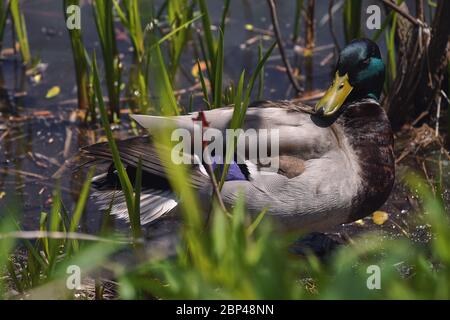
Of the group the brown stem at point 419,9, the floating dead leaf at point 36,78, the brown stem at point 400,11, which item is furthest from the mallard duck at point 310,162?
the floating dead leaf at point 36,78

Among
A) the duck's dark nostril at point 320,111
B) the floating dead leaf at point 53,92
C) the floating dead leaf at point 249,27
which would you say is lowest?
the floating dead leaf at point 53,92

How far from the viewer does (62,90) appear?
5.59 metres

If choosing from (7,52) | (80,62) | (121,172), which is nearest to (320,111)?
(121,172)

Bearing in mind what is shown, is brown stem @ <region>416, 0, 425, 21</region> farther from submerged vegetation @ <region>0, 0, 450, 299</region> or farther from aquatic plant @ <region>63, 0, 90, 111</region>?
aquatic plant @ <region>63, 0, 90, 111</region>

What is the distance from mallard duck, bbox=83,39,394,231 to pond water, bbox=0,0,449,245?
51 centimetres

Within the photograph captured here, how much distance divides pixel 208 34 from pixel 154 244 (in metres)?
0.94

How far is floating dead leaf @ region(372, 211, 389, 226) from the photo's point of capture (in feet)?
14.4

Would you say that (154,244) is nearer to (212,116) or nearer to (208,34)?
(212,116)

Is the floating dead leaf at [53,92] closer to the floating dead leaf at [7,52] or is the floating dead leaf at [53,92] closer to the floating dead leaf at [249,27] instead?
the floating dead leaf at [7,52]

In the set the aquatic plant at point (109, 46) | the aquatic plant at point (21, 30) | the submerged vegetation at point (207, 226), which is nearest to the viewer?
the submerged vegetation at point (207, 226)

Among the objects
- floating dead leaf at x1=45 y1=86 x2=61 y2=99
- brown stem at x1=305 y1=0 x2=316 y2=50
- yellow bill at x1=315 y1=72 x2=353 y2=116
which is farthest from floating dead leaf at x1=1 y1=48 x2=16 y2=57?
yellow bill at x1=315 y1=72 x2=353 y2=116

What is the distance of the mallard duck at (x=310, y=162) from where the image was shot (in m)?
3.76

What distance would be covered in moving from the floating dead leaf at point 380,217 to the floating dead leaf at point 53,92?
210 cm

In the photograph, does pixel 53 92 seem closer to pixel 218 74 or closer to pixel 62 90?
pixel 62 90
